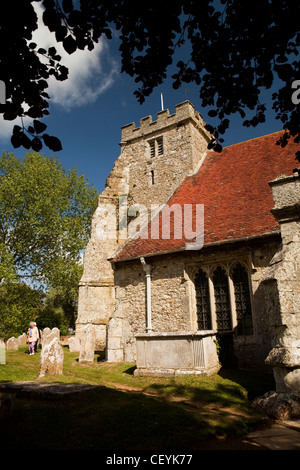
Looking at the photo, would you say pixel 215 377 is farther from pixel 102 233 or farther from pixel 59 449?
pixel 102 233

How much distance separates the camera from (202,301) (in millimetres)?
10461

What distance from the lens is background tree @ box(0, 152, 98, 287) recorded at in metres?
22.0

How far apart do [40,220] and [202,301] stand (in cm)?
1655

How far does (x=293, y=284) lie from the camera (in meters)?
6.35

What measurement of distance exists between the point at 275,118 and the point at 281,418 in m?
4.95

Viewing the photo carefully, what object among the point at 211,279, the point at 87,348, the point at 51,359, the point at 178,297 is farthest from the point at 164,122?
the point at 51,359

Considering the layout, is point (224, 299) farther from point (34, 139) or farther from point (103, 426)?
point (34, 139)

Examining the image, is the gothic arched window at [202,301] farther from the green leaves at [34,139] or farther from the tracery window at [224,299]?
the green leaves at [34,139]

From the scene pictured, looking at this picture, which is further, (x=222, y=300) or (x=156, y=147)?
Result: (x=156, y=147)

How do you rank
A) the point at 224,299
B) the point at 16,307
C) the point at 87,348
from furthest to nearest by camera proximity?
the point at 16,307, the point at 87,348, the point at 224,299

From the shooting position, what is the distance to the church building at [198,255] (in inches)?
269

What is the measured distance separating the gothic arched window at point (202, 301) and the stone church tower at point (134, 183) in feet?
16.8

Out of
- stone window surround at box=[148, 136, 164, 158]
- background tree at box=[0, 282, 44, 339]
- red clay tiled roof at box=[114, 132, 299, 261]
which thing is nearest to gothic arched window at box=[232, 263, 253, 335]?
red clay tiled roof at box=[114, 132, 299, 261]

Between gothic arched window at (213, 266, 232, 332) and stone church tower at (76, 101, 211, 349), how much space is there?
539cm
